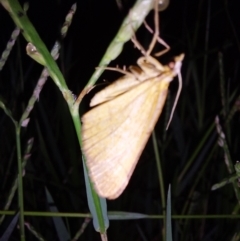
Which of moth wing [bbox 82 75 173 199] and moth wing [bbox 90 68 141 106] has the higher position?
moth wing [bbox 90 68 141 106]

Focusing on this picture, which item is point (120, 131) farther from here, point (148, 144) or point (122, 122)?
point (148, 144)

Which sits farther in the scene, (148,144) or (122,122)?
(148,144)

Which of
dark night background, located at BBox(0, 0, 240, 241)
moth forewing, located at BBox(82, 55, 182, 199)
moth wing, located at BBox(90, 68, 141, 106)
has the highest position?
moth wing, located at BBox(90, 68, 141, 106)

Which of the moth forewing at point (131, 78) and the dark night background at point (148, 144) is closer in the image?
the moth forewing at point (131, 78)

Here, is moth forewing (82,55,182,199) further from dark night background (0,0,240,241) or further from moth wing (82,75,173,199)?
dark night background (0,0,240,241)

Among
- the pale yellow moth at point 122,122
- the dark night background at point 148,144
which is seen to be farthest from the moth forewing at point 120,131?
the dark night background at point 148,144

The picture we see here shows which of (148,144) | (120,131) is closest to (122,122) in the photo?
(120,131)

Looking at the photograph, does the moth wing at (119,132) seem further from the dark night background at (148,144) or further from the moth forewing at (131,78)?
the dark night background at (148,144)

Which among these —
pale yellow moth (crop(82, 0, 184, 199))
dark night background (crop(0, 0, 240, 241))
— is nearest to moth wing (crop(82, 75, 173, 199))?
pale yellow moth (crop(82, 0, 184, 199))

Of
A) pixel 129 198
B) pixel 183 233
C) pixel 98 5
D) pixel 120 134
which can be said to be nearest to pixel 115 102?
pixel 120 134
